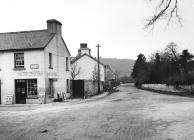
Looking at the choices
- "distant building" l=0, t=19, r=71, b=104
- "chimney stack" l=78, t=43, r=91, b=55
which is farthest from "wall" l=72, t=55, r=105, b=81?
"distant building" l=0, t=19, r=71, b=104

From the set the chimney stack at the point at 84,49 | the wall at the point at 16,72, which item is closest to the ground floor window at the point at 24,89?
the wall at the point at 16,72

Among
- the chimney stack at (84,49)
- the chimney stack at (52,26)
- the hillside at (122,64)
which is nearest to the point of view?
the chimney stack at (52,26)

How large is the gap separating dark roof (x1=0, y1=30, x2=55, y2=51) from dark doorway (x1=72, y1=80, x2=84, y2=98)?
26.7 ft

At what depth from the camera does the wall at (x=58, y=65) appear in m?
28.1

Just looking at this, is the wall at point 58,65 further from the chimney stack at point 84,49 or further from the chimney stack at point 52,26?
the chimney stack at point 84,49

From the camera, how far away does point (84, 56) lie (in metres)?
53.6

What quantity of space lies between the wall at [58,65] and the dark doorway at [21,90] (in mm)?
2241

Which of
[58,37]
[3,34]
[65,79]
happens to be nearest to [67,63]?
[65,79]

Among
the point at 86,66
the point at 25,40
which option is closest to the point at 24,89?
the point at 25,40

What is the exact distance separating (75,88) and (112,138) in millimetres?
26189

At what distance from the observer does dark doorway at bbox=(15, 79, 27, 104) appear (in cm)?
2717

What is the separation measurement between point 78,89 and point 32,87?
354 inches

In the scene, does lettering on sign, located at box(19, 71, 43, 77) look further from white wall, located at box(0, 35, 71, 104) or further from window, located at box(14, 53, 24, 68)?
window, located at box(14, 53, 24, 68)

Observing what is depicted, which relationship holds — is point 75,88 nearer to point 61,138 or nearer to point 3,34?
point 3,34
